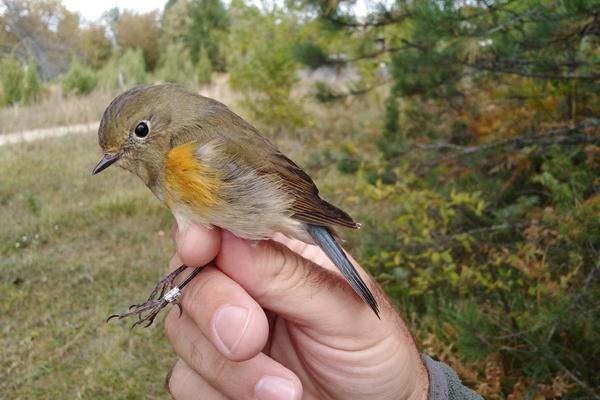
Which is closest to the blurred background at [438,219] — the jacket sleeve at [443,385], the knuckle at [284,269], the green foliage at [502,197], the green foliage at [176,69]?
the green foliage at [502,197]

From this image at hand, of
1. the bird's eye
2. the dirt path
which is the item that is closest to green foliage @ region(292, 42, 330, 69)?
the bird's eye

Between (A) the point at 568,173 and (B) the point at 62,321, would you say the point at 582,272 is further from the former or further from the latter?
(B) the point at 62,321

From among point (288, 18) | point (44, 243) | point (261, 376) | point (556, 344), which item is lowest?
point (44, 243)

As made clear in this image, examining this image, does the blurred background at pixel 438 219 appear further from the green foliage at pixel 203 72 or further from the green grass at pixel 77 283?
the green foliage at pixel 203 72

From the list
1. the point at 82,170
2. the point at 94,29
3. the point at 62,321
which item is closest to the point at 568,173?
the point at 62,321

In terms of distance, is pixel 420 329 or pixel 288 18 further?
pixel 288 18

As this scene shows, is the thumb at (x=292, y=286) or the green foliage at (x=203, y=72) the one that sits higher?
the thumb at (x=292, y=286)
